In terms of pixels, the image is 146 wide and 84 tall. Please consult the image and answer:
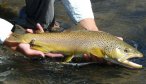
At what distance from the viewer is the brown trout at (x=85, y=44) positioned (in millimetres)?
4703

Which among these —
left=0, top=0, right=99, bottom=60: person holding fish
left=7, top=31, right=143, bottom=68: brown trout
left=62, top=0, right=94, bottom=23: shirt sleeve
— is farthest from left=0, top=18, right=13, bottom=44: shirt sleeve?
left=62, top=0, right=94, bottom=23: shirt sleeve

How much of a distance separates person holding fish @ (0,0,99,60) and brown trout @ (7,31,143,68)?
113 millimetres

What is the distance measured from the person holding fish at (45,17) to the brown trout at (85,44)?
0.11m

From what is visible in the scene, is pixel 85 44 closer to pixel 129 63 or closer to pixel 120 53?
pixel 120 53

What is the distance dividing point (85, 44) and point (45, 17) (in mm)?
1689

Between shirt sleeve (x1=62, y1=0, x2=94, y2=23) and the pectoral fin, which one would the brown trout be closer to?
the pectoral fin

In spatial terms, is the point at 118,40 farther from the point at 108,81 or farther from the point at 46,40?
the point at 46,40

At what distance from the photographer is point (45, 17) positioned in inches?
250

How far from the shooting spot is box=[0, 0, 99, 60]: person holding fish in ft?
16.6

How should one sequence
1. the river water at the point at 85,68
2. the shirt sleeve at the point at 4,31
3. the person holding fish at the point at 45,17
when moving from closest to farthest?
the river water at the point at 85,68 → the person holding fish at the point at 45,17 → the shirt sleeve at the point at 4,31

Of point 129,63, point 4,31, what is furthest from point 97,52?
point 4,31

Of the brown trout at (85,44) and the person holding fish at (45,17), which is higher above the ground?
the person holding fish at (45,17)

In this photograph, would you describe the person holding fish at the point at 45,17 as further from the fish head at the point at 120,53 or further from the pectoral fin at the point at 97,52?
the fish head at the point at 120,53

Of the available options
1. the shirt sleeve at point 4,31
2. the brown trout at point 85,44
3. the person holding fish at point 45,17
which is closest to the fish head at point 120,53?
the brown trout at point 85,44
